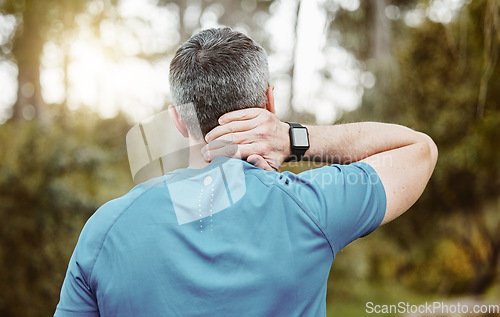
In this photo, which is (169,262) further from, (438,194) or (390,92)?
(438,194)

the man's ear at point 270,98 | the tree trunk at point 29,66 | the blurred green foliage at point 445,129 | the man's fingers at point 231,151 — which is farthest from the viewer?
the tree trunk at point 29,66

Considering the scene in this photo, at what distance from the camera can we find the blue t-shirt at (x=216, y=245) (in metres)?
0.93

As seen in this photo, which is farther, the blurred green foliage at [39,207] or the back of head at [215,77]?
the blurred green foliage at [39,207]

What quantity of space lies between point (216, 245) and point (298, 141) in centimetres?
46

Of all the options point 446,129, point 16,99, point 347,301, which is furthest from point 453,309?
point 16,99

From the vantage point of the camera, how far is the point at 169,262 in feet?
3.07

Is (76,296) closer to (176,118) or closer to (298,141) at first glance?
(176,118)

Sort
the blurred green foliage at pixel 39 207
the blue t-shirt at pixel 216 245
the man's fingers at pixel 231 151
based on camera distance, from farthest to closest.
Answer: the blurred green foliage at pixel 39 207
the man's fingers at pixel 231 151
the blue t-shirt at pixel 216 245

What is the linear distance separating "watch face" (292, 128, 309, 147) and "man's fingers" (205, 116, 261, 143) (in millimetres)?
184

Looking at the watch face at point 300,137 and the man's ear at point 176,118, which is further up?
the man's ear at point 176,118

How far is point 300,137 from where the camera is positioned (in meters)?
1.30

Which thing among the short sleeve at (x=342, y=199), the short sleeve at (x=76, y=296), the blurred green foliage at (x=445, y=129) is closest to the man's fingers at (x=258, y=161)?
the short sleeve at (x=342, y=199)

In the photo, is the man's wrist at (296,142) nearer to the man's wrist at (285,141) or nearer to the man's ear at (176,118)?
the man's wrist at (285,141)

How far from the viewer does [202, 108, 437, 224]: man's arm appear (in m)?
1.13
